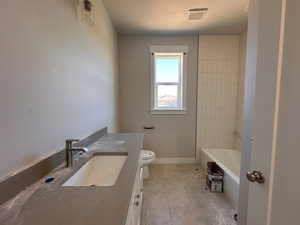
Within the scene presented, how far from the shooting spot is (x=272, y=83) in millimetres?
793

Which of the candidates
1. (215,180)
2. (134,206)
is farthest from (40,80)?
(215,180)

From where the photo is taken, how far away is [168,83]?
3.61 metres

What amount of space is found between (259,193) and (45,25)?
57.7 inches

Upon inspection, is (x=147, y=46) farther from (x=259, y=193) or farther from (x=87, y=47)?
(x=259, y=193)

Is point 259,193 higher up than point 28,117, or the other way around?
point 28,117

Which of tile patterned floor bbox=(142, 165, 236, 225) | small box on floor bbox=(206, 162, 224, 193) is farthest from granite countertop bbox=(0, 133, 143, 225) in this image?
small box on floor bbox=(206, 162, 224, 193)

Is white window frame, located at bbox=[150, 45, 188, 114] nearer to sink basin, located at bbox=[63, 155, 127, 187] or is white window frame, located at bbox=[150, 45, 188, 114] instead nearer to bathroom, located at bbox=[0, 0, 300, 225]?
bathroom, located at bbox=[0, 0, 300, 225]

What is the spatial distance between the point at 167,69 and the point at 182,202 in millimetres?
2347

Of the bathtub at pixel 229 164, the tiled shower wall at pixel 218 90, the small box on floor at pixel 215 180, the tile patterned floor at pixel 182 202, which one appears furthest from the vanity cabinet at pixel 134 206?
the tiled shower wall at pixel 218 90

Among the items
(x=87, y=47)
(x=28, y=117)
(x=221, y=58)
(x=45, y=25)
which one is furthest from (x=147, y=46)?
(x=28, y=117)

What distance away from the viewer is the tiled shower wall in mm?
3461

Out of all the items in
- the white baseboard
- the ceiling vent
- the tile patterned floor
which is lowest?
the tile patterned floor

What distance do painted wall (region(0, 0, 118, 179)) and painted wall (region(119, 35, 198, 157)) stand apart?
1.68 metres

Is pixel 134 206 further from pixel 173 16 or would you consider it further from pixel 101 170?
pixel 173 16
